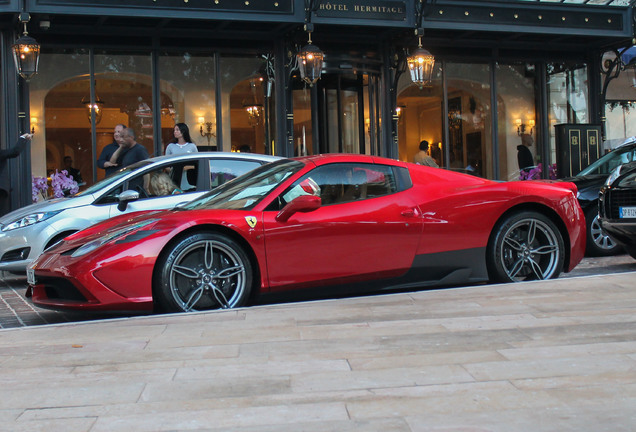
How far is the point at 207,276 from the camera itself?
5676mm

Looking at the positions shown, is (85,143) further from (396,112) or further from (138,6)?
(396,112)

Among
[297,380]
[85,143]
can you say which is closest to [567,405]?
[297,380]

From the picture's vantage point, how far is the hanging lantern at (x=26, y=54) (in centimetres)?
1141

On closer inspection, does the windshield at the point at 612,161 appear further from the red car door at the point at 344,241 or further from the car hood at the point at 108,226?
the car hood at the point at 108,226

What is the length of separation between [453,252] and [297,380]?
10.2ft

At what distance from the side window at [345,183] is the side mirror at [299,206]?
20 centimetres

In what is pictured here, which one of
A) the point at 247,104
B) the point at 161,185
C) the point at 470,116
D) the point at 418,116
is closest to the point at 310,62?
the point at 247,104

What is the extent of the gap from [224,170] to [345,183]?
2.54 metres

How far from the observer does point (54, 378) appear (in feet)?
11.8

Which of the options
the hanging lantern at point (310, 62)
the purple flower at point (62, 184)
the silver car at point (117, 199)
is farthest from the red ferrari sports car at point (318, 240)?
the hanging lantern at point (310, 62)

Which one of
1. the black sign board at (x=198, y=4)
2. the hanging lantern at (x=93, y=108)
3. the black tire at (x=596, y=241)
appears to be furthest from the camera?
the hanging lantern at (x=93, y=108)

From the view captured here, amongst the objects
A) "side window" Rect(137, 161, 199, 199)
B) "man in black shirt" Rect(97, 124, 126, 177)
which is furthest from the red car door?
"man in black shirt" Rect(97, 124, 126, 177)

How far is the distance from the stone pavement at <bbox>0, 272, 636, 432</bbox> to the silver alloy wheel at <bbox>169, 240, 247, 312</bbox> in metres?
0.52

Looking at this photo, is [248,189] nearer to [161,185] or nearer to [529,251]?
[161,185]
